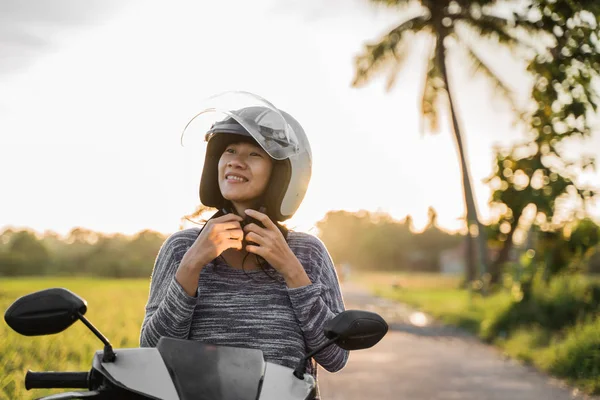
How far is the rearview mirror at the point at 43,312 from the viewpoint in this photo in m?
1.88

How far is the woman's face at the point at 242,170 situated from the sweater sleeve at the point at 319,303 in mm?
349

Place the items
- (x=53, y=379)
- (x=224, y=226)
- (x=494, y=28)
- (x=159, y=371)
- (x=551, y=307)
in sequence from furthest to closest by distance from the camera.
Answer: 1. (x=494, y=28)
2. (x=551, y=307)
3. (x=224, y=226)
4. (x=53, y=379)
5. (x=159, y=371)

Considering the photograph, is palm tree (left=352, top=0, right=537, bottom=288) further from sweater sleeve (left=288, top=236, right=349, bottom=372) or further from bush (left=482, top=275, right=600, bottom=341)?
sweater sleeve (left=288, top=236, right=349, bottom=372)

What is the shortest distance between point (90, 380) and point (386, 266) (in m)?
123

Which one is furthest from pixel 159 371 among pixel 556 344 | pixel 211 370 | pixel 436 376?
pixel 556 344

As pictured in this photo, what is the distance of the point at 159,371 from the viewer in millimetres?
1819

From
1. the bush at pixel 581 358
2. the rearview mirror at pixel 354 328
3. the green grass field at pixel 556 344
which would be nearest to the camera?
the rearview mirror at pixel 354 328

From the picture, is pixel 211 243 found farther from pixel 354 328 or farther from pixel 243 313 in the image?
pixel 354 328

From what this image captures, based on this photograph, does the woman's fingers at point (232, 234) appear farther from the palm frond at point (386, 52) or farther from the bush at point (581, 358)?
the palm frond at point (386, 52)

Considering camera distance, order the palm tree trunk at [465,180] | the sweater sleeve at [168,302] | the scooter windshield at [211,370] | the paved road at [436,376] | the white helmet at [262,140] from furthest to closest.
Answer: the palm tree trunk at [465,180] < the paved road at [436,376] < the white helmet at [262,140] < the sweater sleeve at [168,302] < the scooter windshield at [211,370]

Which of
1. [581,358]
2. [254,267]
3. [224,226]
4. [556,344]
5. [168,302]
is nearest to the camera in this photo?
[224,226]

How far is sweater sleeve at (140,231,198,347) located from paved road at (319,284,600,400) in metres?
5.29

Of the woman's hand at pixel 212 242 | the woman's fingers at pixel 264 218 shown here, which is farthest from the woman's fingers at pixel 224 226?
the woman's fingers at pixel 264 218

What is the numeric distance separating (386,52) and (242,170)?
1838cm
